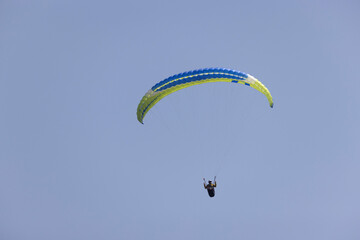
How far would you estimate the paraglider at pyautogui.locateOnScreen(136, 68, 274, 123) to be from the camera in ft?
106

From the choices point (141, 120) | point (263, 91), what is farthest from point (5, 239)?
point (263, 91)

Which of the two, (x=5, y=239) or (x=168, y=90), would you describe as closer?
(x=168, y=90)

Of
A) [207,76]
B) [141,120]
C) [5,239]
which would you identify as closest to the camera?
[207,76]

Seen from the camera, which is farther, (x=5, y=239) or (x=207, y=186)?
(x=5, y=239)

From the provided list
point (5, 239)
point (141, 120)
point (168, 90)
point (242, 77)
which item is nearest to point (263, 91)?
point (242, 77)

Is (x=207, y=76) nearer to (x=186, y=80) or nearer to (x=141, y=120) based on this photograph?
(x=186, y=80)

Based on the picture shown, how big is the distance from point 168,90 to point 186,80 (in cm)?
148

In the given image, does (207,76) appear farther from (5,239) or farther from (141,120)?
(5,239)

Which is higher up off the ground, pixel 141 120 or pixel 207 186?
pixel 141 120

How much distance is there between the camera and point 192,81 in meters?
32.4

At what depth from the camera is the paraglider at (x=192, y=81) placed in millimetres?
32312

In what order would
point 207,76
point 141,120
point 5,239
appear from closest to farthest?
point 207,76
point 141,120
point 5,239

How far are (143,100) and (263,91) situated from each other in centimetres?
808

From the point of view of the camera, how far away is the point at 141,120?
3500 cm
